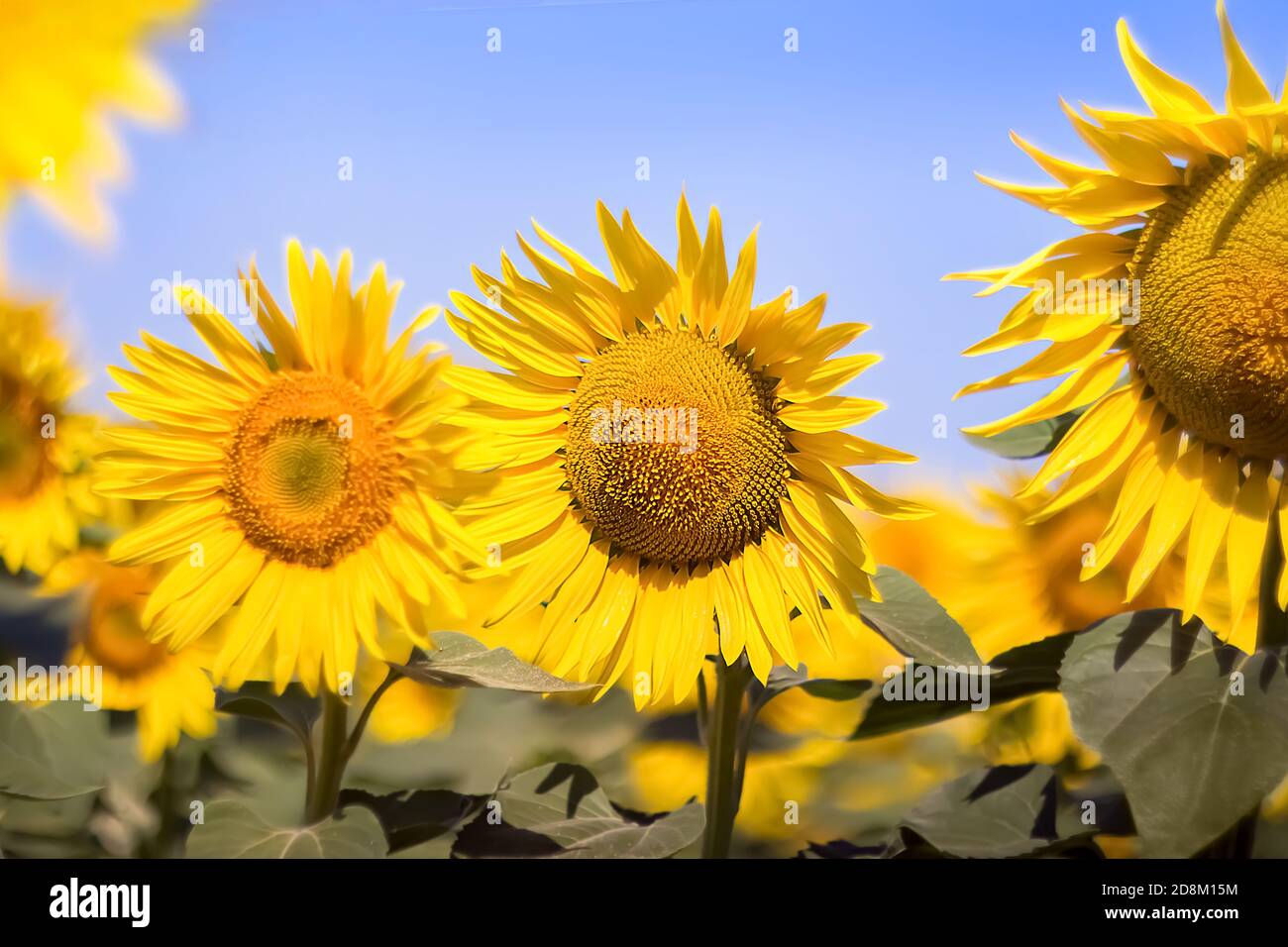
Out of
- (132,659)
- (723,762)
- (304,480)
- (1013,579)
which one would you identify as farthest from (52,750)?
(1013,579)

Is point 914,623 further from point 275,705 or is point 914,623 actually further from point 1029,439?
point 275,705

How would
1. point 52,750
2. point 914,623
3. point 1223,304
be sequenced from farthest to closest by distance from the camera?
1. point 52,750
2. point 914,623
3. point 1223,304

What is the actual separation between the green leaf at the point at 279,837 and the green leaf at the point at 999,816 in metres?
0.43

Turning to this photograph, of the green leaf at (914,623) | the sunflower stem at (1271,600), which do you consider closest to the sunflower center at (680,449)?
the green leaf at (914,623)

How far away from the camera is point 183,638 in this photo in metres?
1.00

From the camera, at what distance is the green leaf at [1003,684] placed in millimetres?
945

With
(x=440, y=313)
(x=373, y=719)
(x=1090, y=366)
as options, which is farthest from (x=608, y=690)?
(x=1090, y=366)

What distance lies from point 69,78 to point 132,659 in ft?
2.20

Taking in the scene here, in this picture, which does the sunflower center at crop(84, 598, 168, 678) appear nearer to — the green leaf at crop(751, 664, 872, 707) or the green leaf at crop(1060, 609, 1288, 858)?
the green leaf at crop(751, 664, 872, 707)

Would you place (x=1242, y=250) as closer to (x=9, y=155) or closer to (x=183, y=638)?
(x=9, y=155)

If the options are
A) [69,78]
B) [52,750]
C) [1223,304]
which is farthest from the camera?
[52,750]

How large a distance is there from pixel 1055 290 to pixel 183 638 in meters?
0.76

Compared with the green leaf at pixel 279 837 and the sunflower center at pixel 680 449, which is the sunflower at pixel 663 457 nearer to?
the sunflower center at pixel 680 449

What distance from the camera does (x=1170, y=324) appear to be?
0.88 meters
